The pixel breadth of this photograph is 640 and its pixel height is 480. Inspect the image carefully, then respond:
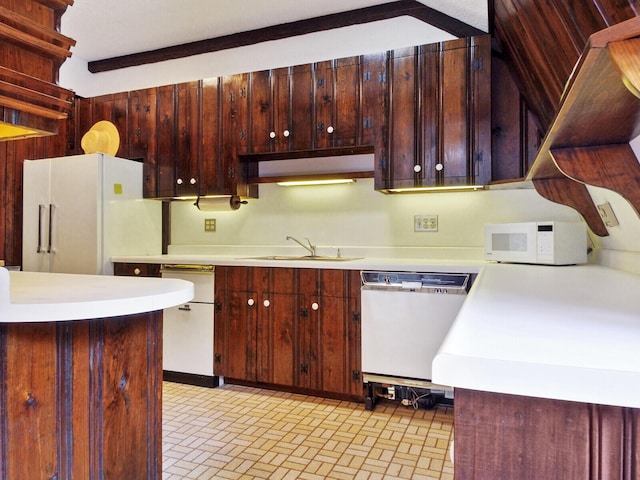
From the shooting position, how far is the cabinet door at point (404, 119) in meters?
2.75

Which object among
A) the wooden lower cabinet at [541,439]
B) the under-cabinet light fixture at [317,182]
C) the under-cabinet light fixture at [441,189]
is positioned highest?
the under-cabinet light fixture at [317,182]

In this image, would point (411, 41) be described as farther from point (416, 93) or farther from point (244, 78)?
point (244, 78)

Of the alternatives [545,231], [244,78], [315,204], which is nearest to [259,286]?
[315,204]

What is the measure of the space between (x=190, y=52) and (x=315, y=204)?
72.5 inches

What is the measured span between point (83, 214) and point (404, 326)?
262 centimetres

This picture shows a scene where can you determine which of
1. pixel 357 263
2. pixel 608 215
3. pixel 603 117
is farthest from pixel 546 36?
pixel 357 263

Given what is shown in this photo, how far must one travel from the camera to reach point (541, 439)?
521 mm

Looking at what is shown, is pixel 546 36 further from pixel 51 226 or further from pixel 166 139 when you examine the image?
pixel 51 226

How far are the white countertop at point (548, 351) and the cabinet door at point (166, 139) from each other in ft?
9.83

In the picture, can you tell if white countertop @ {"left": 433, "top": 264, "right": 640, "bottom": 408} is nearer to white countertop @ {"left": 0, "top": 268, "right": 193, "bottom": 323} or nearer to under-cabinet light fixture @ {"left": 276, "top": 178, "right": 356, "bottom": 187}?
white countertop @ {"left": 0, "top": 268, "right": 193, "bottom": 323}

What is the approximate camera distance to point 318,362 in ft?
8.92

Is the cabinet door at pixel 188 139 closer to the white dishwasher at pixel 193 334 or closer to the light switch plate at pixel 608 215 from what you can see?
the white dishwasher at pixel 193 334

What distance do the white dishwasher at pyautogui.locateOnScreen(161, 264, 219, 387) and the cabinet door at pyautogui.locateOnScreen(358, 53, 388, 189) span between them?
1425 mm

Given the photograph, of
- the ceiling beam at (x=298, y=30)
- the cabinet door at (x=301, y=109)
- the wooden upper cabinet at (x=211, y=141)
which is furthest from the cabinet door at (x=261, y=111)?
the ceiling beam at (x=298, y=30)
